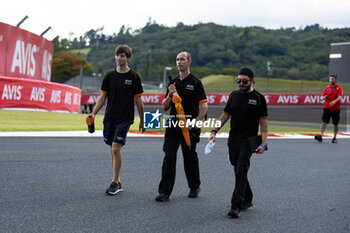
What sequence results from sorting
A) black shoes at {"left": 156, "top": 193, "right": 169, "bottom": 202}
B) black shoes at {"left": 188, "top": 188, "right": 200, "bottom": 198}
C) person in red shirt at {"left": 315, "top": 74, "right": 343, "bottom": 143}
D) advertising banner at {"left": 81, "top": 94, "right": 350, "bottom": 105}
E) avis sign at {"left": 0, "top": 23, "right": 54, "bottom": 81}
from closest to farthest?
1. black shoes at {"left": 156, "top": 193, "right": 169, "bottom": 202}
2. black shoes at {"left": 188, "top": 188, "right": 200, "bottom": 198}
3. person in red shirt at {"left": 315, "top": 74, "right": 343, "bottom": 143}
4. avis sign at {"left": 0, "top": 23, "right": 54, "bottom": 81}
5. advertising banner at {"left": 81, "top": 94, "right": 350, "bottom": 105}

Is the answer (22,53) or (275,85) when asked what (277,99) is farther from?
(22,53)

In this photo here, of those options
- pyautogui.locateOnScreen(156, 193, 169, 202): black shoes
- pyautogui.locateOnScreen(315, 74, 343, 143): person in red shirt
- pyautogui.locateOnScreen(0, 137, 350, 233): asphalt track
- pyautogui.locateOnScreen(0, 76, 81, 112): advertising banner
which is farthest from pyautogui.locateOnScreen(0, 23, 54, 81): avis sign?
pyautogui.locateOnScreen(156, 193, 169, 202): black shoes

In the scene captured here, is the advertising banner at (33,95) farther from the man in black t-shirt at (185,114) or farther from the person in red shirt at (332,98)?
the man in black t-shirt at (185,114)

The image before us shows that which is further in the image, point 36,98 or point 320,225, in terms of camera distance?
point 36,98

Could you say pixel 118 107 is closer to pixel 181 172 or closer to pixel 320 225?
pixel 181 172

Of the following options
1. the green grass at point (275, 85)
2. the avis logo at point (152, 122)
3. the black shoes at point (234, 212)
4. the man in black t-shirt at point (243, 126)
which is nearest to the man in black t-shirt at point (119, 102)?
the man in black t-shirt at point (243, 126)

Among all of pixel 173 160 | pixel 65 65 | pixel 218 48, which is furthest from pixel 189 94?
pixel 218 48

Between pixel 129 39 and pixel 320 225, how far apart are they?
171 meters

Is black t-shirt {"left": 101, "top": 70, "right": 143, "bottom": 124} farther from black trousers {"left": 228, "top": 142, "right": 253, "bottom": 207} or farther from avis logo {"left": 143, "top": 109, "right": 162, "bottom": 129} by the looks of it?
avis logo {"left": 143, "top": 109, "right": 162, "bottom": 129}

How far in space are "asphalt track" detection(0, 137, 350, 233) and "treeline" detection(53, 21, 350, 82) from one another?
72.8 metres

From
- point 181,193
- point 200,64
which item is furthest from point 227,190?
point 200,64

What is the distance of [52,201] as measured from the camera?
4699mm

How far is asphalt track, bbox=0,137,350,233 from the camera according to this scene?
13.4 feet

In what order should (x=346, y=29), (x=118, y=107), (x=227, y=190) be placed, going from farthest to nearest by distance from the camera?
(x=346, y=29) → (x=227, y=190) → (x=118, y=107)
